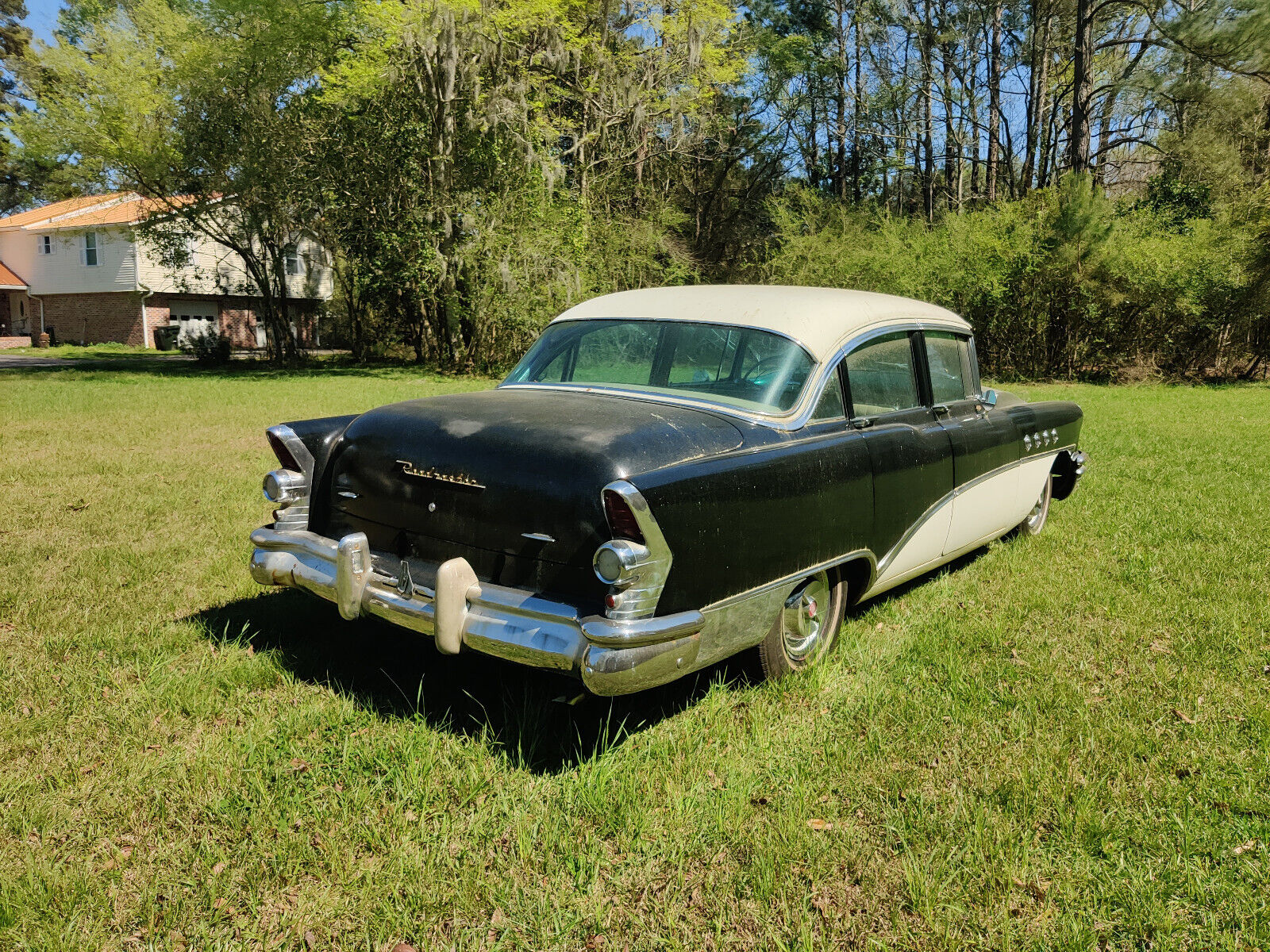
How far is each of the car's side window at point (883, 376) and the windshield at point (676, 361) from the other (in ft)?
1.12

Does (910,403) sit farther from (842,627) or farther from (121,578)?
(121,578)

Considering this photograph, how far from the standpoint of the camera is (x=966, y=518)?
16.3ft

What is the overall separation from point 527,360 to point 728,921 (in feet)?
9.77

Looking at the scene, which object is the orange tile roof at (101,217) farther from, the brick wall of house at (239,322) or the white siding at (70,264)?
the brick wall of house at (239,322)

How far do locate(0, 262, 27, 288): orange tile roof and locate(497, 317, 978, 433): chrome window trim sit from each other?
141 ft

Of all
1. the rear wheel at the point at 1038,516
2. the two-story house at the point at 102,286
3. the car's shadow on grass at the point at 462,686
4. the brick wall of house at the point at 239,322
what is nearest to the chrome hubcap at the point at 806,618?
the car's shadow on grass at the point at 462,686

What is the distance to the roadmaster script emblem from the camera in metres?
3.33

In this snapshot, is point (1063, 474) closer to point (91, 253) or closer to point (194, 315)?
point (194, 315)

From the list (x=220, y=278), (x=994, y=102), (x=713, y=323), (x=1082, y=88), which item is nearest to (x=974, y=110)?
(x=994, y=102)

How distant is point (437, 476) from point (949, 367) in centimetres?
303

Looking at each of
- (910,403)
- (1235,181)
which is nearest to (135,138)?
(910,403)

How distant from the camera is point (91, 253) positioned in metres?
36.1

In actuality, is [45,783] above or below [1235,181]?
below

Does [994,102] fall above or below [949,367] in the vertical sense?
above
